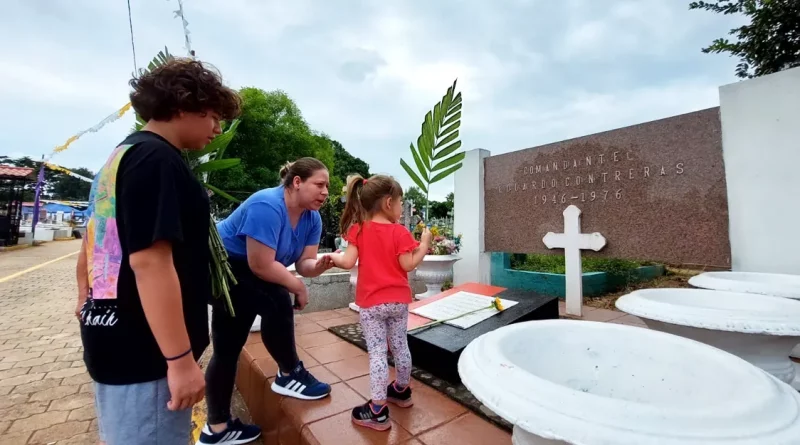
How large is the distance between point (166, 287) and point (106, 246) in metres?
0.20

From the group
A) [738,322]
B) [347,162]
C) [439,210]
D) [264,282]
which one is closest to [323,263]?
[264,282]

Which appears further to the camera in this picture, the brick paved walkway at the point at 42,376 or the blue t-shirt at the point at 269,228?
the brick paved walkway at the point at 42,376

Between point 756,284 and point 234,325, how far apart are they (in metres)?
2.60

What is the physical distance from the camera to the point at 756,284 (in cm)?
193

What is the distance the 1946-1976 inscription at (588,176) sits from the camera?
10.9 ft

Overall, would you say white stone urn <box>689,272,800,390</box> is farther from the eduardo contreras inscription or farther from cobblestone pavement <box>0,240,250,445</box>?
cobblestone pavement <box>0,240,250,445</box>

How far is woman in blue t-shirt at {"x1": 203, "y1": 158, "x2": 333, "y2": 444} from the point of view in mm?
1729

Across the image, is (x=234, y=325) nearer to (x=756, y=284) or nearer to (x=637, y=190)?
(x=756, y=284)

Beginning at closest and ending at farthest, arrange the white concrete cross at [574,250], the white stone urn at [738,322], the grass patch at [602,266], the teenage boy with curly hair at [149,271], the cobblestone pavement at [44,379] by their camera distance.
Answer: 1. the teenage boy with curly hair at [149,271]
2. the white stone urn at [738,322]
3. the cobblestone pavement at [44,379]
4. the white concrete cross at [574,250]
5. the grass patch at [602,266]

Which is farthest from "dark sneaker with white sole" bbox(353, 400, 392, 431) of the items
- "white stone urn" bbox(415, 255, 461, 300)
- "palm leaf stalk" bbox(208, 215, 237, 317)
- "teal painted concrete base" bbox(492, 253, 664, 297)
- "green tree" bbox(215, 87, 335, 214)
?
"green tree" bbox(215, 87, 335, 214)

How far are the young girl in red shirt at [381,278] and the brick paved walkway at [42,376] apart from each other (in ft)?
5.65

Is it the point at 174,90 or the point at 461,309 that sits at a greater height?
the point at 174,90

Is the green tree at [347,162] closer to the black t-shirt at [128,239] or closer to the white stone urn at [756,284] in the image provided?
the white stone urn at [756,284]

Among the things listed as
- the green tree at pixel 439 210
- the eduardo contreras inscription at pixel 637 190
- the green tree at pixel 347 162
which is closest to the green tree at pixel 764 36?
the eduardo contreras inscription at pixel 637 190
